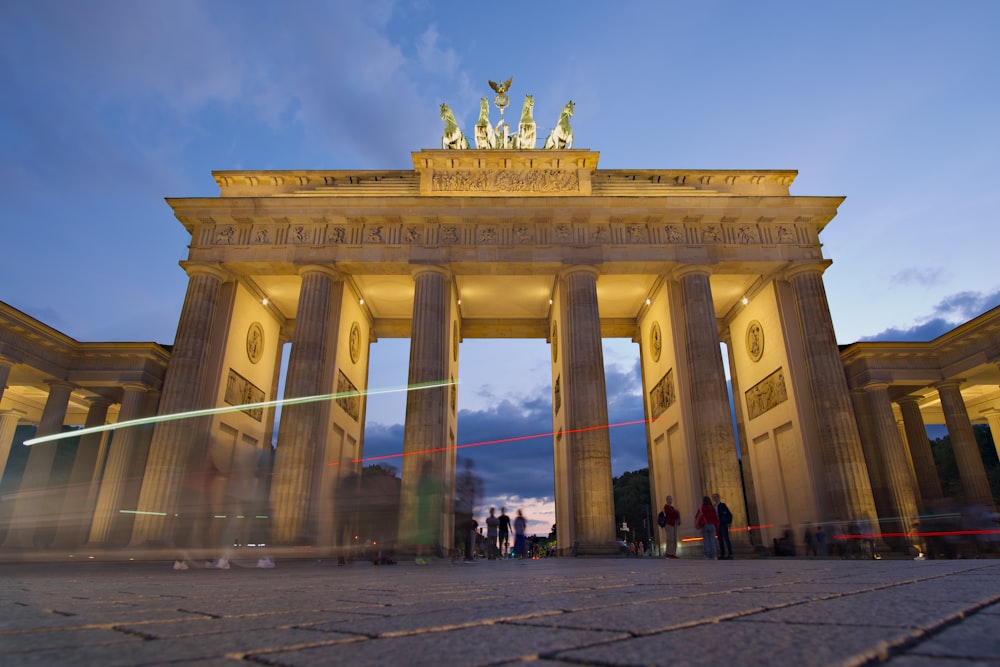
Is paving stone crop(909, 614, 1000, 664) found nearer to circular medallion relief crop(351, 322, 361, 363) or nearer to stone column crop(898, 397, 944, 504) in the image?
circular medallion relief crop(351, 322, 361, 363)

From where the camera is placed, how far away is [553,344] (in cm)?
2425

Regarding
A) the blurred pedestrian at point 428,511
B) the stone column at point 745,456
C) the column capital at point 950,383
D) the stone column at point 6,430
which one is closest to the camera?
the blurred pedestrian at point 428,511

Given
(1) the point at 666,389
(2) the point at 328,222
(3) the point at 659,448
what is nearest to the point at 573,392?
(1) the point at 666,389

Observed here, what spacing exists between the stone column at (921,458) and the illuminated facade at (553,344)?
161mm

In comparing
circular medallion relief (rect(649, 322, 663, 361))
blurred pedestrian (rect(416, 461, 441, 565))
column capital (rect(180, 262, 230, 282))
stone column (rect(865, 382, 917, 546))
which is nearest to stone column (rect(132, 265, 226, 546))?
column capital (rect(180, 262, 230, 282))

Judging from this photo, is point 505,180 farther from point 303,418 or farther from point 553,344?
point 303,418

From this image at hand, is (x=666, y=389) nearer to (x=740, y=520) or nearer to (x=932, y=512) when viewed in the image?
(x=740, y=520)

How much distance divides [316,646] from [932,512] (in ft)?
77.0

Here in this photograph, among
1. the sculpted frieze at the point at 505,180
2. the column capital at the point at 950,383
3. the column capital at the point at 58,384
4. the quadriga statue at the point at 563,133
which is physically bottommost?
the column capital at the point at 58,384

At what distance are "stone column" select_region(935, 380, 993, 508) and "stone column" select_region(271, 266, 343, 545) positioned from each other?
2240 cm

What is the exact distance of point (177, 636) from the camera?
4.95ft

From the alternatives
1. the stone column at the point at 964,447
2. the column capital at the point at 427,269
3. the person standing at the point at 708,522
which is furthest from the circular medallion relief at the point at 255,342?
the stone column at the point at 964,447

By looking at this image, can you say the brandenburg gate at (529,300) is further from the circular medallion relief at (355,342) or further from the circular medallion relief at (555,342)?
the circular medallion relief at (555,342)

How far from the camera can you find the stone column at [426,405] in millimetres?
16344
